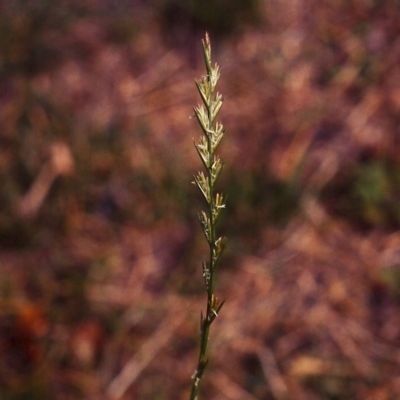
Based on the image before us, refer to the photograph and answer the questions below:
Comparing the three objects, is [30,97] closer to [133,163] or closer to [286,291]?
[133,163]

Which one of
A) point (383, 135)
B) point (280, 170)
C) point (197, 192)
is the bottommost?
point (197, 192)

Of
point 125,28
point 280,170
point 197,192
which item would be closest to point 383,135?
point 280,170

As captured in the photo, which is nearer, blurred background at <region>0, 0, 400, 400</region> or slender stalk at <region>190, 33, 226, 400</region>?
slender stalk at <region>190, 33, 226, 400</region>

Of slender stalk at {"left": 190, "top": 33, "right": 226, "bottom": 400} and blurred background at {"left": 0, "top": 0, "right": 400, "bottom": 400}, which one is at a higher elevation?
blurred background at {"left": 0, "top": 0, "right": 400, "bottom": 400}

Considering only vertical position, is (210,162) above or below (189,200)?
below

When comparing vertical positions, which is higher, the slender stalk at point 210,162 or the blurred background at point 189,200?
the blurred background at point 189,200

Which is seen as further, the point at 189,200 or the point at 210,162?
the point at 189,200

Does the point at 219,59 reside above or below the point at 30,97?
above

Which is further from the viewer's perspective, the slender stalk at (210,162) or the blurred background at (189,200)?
the blurred background at (189,200)
